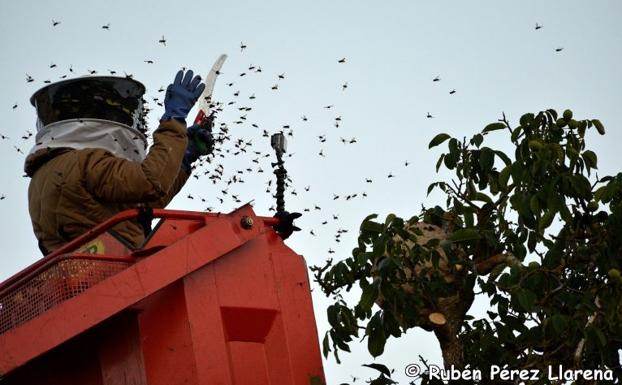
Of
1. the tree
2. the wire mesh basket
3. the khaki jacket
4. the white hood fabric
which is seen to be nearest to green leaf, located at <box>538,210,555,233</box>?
the tree

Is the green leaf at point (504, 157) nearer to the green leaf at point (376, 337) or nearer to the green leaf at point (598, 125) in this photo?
the green leaf at point (598, 125)

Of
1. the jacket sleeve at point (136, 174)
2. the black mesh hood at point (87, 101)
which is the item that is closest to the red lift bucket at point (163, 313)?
the jacket sleeve at point (136, 174)

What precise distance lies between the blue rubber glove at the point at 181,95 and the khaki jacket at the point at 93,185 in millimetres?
331

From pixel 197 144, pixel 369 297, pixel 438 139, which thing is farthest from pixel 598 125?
pixel 197 144

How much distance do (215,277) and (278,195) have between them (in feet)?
2.83

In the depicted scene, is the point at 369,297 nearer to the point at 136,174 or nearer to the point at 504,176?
the point at 504,176

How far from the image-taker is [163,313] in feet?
20.1

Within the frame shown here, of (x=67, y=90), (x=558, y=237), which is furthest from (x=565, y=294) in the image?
(x=67, y=90)

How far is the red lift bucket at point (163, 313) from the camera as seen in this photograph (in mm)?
5824

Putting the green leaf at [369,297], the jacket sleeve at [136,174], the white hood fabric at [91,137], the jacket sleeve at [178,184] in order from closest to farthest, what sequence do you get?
the green leaf at [369,297]
the jacket sleeve at [136,174]
the white hood fabric at [91,137]
the jacket sleeve at [178,184]

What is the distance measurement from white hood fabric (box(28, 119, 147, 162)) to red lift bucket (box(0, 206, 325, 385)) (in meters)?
1.55

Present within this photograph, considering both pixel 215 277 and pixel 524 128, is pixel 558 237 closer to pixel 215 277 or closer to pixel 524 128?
pixel 524 128

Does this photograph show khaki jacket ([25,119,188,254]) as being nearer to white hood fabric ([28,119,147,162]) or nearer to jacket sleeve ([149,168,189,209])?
white hood fabric ([28,119,147,162])

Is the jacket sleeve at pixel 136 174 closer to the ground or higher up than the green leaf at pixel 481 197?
higher up
